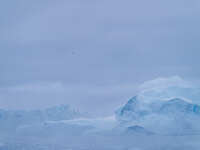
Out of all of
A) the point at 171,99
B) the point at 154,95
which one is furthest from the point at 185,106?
the point at 154,95

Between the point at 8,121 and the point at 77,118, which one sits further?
the point at 77,118

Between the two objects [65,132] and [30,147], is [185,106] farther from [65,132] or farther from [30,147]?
[30,147]

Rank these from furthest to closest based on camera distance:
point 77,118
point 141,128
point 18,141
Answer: point 77,118, point 141,128, point 18,141

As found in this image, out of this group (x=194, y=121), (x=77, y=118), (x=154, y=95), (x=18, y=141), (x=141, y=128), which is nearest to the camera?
(x=18, y=141)

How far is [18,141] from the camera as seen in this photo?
1003 cm

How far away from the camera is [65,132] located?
1350cm

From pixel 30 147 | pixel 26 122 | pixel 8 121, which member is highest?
pixel 30 147

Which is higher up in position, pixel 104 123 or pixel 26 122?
pixel 104 123

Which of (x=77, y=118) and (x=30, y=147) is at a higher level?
(x=30, y=147)

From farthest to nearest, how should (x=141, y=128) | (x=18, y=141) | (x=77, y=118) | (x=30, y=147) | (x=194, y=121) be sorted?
1. (x=77, y=118)
2. (x=141, y=128)
3. (x=194, y=121)
4. (x=18, y=141)
5. (x=30, y=147)

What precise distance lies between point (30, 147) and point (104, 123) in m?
4.38

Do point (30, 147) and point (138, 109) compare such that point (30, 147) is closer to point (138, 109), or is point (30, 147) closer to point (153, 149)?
point (153, 149)

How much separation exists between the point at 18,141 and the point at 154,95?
6.33m

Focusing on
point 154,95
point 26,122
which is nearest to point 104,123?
point 154,95
